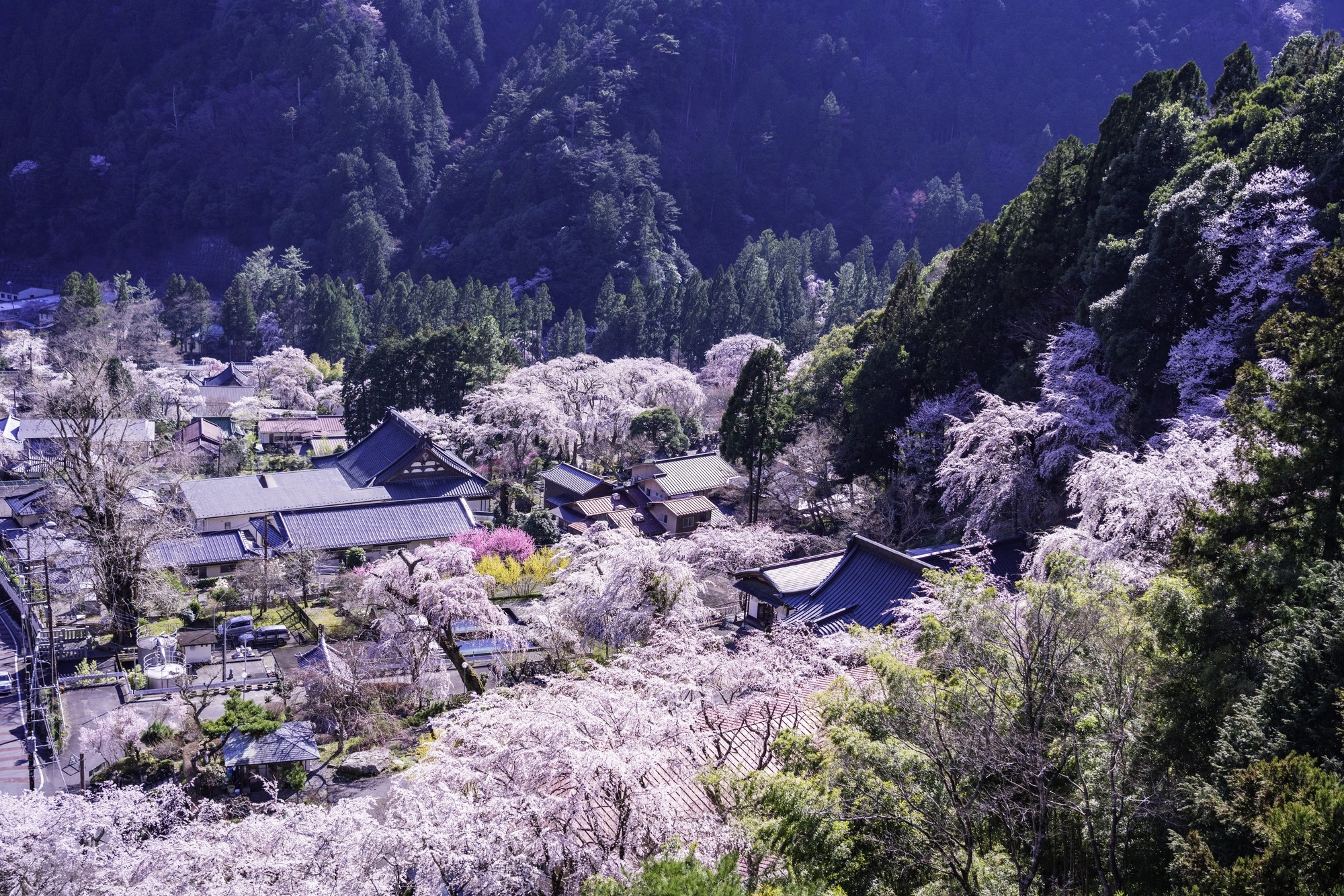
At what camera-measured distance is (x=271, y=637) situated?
71.2 ft

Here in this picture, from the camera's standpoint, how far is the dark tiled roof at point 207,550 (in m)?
25.2

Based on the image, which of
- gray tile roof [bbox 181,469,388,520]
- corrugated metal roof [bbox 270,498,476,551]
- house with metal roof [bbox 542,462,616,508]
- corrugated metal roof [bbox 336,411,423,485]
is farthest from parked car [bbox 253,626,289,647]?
house with metal roof [bbox 542,462,616,508]

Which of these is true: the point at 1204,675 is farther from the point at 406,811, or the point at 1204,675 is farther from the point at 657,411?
the point at 657,411

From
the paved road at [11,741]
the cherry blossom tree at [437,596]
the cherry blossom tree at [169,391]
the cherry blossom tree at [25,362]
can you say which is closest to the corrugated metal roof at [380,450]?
the paved road at [11,741]

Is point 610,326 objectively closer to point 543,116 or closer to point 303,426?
point 303,426

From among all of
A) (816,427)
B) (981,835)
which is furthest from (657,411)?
(981,835)

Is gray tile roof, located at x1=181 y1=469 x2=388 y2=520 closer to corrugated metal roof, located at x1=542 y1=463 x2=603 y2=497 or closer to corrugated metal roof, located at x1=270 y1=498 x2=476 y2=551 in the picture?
corrugated metal roof, located at x1=270 y1=498 x2=476 y2=551

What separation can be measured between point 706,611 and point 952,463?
698cm

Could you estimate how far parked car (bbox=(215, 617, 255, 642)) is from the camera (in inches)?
845

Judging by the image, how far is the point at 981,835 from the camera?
7.52 meters

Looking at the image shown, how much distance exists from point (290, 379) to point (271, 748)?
3987 cm

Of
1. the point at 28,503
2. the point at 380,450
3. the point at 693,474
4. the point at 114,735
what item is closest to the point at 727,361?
the point at 693,474

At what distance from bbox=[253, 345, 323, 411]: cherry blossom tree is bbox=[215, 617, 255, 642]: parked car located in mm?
30945

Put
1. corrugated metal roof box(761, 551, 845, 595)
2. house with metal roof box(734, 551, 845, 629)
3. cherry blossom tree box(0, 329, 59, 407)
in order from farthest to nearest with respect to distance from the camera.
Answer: cherry blossom tree box(0, 329, 59, 407) → corrugated metal roof box(761, 551, 845, 595) → house with metal roof box(734, 551, 845, 629)
